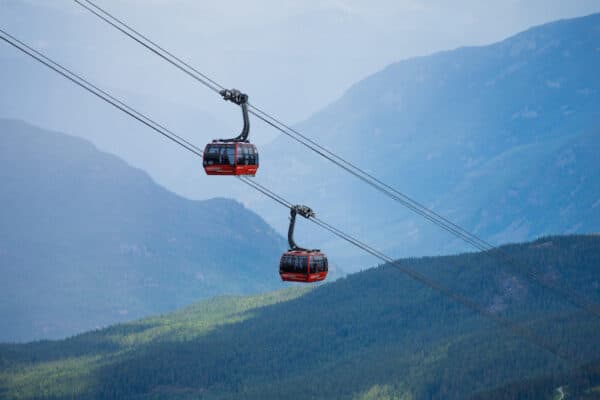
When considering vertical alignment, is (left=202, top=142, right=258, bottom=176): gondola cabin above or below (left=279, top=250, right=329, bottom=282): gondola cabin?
above

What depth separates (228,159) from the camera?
76.9 meters

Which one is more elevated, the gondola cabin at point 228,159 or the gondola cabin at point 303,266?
the gondola cabin at point 228,159

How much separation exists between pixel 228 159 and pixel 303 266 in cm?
1104

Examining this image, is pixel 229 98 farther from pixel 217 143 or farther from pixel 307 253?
pixel 307 253

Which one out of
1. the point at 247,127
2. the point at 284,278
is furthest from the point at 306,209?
the point at 284,278

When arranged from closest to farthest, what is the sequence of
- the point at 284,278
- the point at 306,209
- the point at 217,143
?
the point at 306,209, the point at 217,143, the point at 284,278

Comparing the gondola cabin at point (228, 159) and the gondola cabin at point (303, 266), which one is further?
the gondola cabin at point (303, 266)

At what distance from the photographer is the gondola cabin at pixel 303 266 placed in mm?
82188

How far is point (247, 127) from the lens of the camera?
72.7 meters

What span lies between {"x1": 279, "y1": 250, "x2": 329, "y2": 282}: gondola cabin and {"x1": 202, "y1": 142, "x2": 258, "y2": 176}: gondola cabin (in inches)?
341

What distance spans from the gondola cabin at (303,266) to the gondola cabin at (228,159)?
8658 millimetres

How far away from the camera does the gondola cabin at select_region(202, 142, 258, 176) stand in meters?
76.8

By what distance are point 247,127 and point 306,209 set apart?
6.90m

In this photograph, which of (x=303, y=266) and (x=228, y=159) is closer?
(x=228, y=159)
